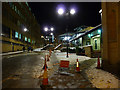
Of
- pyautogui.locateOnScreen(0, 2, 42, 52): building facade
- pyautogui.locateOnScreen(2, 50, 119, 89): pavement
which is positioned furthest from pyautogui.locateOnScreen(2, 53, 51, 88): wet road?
pyautogui.locateOnScreen(0, 2, 42, 52): building facade

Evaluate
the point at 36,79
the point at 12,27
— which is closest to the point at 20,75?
the point at 36,79

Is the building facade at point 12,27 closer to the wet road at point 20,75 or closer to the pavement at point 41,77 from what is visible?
the wet road at point 20,75

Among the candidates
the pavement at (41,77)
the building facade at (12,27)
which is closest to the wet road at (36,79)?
the pavement at (41,77)

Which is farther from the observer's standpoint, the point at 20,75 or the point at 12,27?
the point at 12,27

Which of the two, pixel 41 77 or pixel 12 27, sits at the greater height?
pixel 12 27

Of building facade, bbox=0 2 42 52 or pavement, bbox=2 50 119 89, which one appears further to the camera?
building facade, bbox=0 2 42 52

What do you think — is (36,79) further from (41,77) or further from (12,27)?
(12,27)

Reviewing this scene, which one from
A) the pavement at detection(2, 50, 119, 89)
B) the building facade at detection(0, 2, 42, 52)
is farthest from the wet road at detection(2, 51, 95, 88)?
the building facade at detection(0, 2, 42, 52)

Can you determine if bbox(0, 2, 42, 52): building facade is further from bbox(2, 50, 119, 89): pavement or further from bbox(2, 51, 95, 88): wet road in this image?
Answer: bbox(2, 51, 95, 88): wet road

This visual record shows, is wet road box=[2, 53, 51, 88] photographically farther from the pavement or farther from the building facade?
the building facade

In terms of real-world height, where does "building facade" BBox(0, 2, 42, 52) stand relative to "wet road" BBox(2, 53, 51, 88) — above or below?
above

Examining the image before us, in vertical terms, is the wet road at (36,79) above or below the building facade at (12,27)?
below

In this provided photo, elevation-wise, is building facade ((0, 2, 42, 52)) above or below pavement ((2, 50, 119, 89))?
above

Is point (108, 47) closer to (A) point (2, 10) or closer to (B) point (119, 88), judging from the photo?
(B) point (119, 88)
